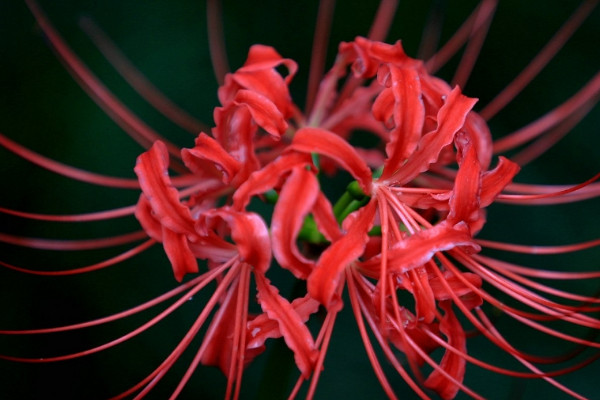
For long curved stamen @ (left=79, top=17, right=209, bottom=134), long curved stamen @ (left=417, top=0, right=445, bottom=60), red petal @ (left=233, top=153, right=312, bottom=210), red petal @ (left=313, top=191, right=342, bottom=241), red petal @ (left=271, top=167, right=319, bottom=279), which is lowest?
red petal @ (left=271, top=167, right=319, bottom=279)

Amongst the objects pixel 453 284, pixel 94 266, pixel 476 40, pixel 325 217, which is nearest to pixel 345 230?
pixel 325 217

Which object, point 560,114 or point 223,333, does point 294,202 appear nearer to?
point 223,333

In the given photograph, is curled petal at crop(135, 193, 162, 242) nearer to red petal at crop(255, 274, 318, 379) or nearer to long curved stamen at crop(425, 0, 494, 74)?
red petal at crop(255, 274, 318, 379)

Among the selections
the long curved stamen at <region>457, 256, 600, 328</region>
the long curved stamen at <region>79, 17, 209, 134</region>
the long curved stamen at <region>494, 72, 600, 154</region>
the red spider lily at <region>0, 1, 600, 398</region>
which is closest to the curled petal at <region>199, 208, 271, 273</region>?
the red spider lily at <region>0, 1, 600, 398</region>

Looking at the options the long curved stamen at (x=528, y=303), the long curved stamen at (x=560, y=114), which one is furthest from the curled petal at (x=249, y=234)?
the long curved stamen at (x=560, y=114)

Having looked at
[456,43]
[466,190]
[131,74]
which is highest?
[131,74]

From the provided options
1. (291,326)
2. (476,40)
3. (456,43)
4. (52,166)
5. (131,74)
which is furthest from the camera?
(131,74)

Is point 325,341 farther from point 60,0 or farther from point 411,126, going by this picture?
point 60,0
